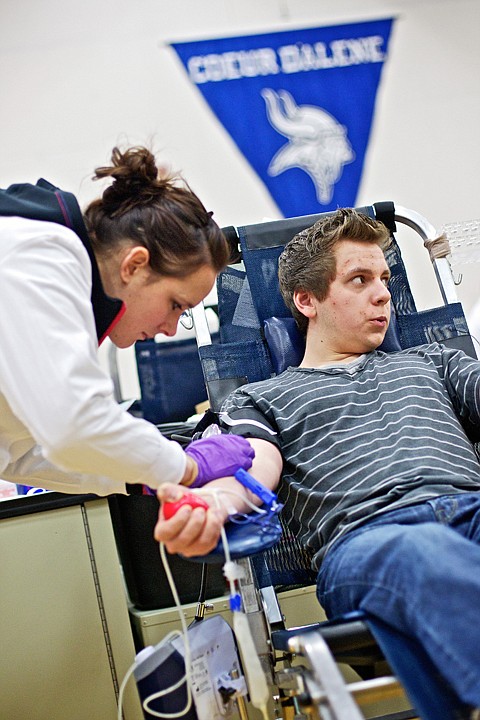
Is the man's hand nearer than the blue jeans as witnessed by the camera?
No

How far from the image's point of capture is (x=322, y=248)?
5.91 ft

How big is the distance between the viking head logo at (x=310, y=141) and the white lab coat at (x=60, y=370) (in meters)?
2.82

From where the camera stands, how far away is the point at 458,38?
3938mm

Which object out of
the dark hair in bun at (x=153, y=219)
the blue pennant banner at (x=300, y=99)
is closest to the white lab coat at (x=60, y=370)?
the dark hair in bun at (x=153, y=219)

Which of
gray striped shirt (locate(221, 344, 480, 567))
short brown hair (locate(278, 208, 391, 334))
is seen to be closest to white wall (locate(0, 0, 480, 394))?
short brown hair (locate(278, 208, 391, 334))

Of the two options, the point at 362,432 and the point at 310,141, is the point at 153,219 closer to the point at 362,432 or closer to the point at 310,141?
the point at 362,432

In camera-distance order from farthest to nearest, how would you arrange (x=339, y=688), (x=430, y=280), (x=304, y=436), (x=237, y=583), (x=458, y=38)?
(x=458, y=38), (x=430, y=280), (x=304, y=436), (x=237, y=583), (x=339, y=688)

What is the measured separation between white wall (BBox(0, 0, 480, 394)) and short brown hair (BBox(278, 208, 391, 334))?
182cm

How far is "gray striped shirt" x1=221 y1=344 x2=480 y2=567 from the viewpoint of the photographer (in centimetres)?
139

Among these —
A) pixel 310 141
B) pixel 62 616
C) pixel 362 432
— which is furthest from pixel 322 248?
pixel 310 141

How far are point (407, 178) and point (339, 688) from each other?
128 inches

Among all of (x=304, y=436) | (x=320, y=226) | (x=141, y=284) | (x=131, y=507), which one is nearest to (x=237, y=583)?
(x=304, y=436)

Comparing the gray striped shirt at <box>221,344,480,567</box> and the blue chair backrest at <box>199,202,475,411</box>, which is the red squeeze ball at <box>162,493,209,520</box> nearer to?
the gray striped shirt at <box>221,344,480,567</box>

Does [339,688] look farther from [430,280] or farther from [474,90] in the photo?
[474,90]
